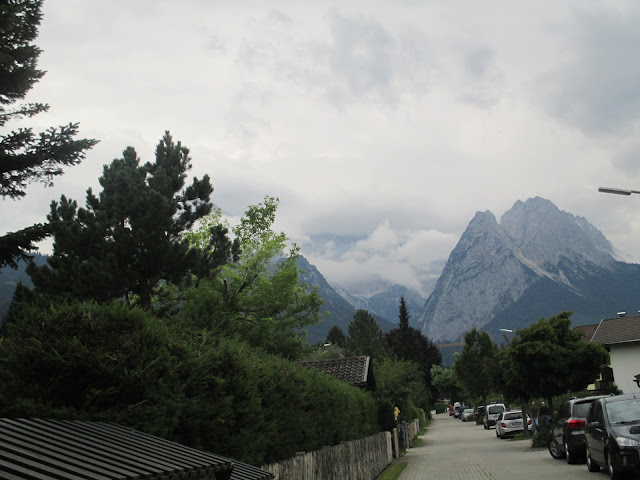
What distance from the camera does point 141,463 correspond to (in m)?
3.71

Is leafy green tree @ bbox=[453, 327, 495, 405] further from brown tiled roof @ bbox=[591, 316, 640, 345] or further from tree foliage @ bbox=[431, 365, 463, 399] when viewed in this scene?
tree foliage @ bbox=[431, 365, 463, 399]

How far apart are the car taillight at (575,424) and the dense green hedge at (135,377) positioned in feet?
38.2

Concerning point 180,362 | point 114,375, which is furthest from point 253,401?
point 114,375

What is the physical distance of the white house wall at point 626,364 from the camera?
1866 inches

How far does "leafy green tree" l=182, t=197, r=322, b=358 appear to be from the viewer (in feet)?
106

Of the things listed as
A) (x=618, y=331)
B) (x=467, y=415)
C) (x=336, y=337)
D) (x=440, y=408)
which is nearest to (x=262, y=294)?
(x=618, y=331)

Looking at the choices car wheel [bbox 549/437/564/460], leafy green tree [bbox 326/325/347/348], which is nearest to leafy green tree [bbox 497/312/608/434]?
car wheel [bbox 549/437/564/460]

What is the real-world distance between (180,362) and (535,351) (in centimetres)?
2064

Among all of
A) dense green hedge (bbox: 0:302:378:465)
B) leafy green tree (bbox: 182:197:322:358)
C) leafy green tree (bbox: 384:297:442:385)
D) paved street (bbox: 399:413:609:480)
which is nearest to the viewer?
dense green hedge (bbox: 0:302:378:465)

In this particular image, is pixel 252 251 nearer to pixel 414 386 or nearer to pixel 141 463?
pixel 141 463

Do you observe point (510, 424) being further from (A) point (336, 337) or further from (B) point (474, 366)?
(A) point (336, 337)

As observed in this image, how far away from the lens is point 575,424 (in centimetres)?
1756

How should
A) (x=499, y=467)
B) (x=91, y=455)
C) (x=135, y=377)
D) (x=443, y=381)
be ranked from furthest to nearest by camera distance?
Result: (x=443, y=381), (x=499, y=467), (x=135, y=377), (x=91, y=455)

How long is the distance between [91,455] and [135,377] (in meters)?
2.57
